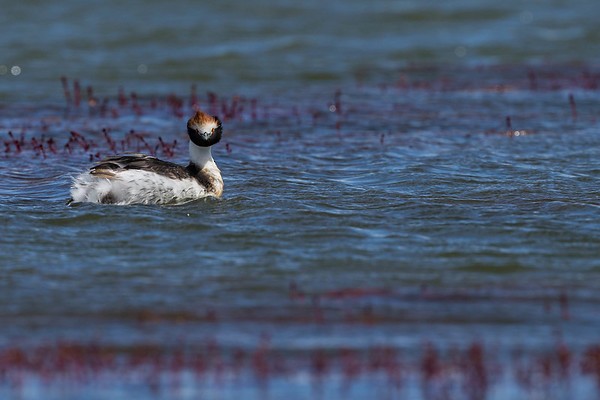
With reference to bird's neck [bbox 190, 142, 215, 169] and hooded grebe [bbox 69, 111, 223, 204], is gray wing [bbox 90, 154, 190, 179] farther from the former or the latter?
bird's neck [bbox 190, 142, 215, 169]

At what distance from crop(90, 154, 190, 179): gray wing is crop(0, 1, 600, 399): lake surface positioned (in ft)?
1.01

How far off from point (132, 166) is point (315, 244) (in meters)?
1.99

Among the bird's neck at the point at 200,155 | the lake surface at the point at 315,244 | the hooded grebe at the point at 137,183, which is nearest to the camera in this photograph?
the lake surface at the point at 315,244

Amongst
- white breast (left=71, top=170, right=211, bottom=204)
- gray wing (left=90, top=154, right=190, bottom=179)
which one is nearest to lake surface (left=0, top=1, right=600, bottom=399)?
white breast (left=71, top=170, right=211, bottom=204)

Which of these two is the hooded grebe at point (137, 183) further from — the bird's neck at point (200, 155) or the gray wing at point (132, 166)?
the bird's neck at point (200, 155)

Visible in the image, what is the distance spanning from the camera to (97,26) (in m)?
25.9

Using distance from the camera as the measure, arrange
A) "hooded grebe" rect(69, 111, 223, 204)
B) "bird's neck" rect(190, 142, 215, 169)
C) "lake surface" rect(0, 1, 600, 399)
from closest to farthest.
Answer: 1. "lake surface" rect(0, 1, 600, 399)
2. "hooded grebe" rect(69, 111, 223, 204)
3. "bird's neck" rect(190, 142, 215, 169)

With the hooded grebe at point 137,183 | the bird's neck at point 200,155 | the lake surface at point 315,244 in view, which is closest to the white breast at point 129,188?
the hooded grebe at point 137,183

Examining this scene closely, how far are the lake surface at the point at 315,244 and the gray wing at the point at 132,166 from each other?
31cm

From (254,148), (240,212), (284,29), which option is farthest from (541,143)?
(284,29)

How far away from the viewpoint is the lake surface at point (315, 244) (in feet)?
22.3

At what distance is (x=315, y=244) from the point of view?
951 cm

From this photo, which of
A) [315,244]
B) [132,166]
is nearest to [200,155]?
[132,166]

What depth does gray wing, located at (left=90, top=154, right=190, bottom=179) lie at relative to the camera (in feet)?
34.7
